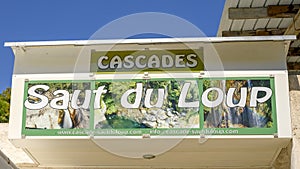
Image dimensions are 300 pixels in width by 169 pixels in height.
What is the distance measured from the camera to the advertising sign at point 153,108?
6.42 meters

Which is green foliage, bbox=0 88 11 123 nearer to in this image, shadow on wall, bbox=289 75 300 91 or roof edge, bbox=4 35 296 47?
roof edge, bbox=4 35 296 47

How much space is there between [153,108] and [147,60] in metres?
0.64

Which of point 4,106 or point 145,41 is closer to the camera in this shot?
point 145,41

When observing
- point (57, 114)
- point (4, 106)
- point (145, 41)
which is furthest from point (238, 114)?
point (4, 106)

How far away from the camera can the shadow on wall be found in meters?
6.86

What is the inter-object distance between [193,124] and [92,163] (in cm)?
202

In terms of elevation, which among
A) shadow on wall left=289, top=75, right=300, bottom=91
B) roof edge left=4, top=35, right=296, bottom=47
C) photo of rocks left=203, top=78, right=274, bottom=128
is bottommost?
photo of rocks left=203, top=78, right=274, bottom=128

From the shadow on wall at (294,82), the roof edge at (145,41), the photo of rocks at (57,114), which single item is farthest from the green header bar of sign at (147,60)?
the shadow on wall at (294,82)

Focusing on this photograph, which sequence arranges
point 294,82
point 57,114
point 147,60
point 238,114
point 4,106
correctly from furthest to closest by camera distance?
point 4,106, point 294,82, point 147,60, point 57,114, point 238,114

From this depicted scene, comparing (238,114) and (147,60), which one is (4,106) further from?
(238,114)

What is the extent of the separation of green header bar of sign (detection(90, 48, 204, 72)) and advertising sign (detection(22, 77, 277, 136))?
0.17m

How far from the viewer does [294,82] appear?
6918 millimetres

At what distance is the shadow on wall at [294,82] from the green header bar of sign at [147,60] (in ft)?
4.15

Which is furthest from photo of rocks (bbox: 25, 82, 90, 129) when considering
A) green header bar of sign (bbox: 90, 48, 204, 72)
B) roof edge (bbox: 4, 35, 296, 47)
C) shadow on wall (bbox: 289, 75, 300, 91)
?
shadow on wall (bbox: 289, 75, 300, 91)
